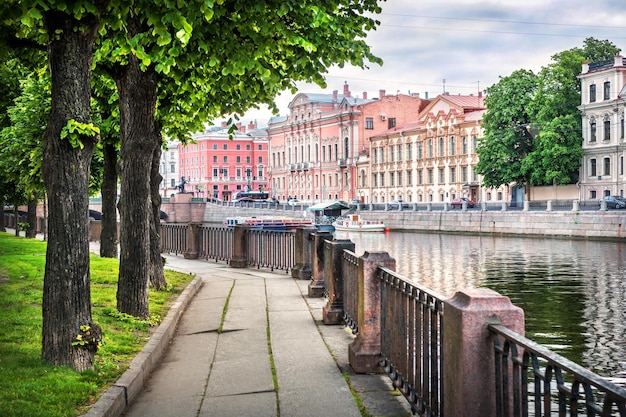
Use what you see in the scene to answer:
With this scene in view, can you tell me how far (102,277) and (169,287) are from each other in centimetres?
128

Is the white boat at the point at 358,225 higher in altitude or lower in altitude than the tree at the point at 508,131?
lower

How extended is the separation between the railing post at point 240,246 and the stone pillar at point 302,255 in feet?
11.5

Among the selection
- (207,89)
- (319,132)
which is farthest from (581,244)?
(319,132)

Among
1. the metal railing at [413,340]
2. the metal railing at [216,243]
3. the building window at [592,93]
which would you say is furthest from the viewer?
the building window at [592,93]

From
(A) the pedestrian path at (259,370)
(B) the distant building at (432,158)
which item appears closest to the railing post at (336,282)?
(A) the pedestrian path at (259,370)

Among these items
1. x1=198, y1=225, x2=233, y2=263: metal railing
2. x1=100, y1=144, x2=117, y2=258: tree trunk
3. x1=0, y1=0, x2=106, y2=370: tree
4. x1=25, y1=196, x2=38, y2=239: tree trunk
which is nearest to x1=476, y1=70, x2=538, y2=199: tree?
x1=25, y1=196, x2=38, y2=239: tree trunk

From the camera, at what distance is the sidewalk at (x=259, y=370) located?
692 centimetres

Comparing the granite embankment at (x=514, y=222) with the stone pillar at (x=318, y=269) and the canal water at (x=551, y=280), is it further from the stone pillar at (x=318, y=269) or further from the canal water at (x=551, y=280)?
the stone pillar at (x=318, y=269)

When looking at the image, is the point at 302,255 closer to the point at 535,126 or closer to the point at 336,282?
the point at 336,282

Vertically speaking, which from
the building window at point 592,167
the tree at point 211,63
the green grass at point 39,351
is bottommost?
the green grass at point 39,351

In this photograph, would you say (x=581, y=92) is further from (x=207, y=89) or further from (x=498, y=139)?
(x=207, y=89)

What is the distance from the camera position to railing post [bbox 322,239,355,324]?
10.5 m

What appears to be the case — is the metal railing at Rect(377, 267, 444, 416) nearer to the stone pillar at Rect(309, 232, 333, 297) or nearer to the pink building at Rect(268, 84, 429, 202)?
the stone pillar at Rect(309, 232, 333, 297)

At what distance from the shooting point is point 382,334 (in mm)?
7875
